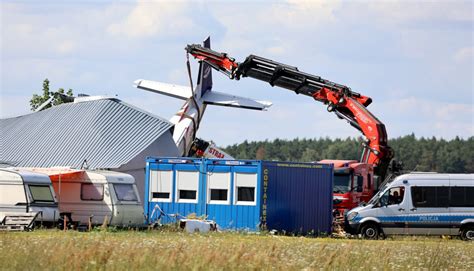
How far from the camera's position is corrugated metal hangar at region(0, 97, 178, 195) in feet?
163

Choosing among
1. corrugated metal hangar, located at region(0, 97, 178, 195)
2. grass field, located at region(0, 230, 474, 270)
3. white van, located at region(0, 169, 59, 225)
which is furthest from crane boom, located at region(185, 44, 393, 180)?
grass field, located at region(0, 230, 474, 270)

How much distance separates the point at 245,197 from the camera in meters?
36.9

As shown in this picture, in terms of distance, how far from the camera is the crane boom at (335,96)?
4316 cm

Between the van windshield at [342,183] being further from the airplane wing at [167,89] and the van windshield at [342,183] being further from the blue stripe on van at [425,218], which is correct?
the airplane wing at [167,89]

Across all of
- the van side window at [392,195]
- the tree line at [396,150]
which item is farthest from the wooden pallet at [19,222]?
the tree line at [396,150]

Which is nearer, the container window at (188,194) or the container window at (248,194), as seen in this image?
the container window at (248,194)

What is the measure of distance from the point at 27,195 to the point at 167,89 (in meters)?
31.6

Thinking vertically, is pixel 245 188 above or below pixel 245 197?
above

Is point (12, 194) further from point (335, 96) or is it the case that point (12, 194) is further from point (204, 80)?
point (204, 80)

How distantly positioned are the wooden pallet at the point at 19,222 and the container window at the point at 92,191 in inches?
148

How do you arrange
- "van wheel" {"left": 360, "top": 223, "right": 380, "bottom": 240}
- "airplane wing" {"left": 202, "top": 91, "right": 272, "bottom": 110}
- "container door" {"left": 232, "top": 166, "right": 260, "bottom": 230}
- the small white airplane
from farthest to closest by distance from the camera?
"airplane wing" {"left": 202, "top": 91, "right": 272, "bottom": 110} < the small white airplane < "van wheel" {"left": 360, "top": 223, "right": 380, "bottom": 240} < "container door" {"left": 232, "top": 166, "right": 260, "bottom": 230}

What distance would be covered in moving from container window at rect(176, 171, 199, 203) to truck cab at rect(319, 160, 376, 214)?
6.79m

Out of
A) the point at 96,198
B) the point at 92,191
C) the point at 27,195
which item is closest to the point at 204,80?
the point at 92,191

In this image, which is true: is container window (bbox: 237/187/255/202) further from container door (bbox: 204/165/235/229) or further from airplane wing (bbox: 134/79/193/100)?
airplane wing (bbox: 134/79/193/100)
